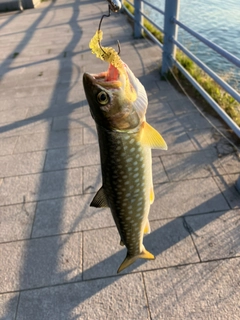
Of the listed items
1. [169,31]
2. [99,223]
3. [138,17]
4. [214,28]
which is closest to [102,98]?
[99,223]

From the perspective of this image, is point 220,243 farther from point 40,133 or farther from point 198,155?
point 40,133

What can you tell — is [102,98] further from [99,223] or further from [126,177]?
[99,223]

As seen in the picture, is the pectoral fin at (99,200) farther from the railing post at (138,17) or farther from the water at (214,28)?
the railing post at (138,17)

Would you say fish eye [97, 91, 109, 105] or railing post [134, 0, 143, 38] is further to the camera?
railing post [134, 0, 143, 38]

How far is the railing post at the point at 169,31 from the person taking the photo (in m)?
6.00

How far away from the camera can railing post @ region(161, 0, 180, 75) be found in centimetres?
600

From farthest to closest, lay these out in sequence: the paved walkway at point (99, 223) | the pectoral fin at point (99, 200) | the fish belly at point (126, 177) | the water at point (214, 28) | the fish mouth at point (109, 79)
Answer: the water at point (214, 28) → the paved walkway at point (99, 223) → the pectoral fin at point (99, 200) → the fish belly at point (126, 177) → the fish mouth at point (109, 79)

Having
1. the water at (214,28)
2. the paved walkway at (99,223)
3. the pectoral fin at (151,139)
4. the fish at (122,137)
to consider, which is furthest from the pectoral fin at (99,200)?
the water at (214,28)

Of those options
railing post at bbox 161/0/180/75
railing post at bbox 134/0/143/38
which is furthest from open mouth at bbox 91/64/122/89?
railing post at bbox 134/0/143/38

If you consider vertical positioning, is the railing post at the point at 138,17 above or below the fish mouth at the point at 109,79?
below

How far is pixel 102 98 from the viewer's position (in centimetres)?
157

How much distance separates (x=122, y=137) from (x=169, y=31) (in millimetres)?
5426

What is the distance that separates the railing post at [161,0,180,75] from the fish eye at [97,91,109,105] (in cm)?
538

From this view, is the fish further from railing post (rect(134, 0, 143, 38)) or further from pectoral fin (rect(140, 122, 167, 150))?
railing post (rect(134, 0, 143, 38))
